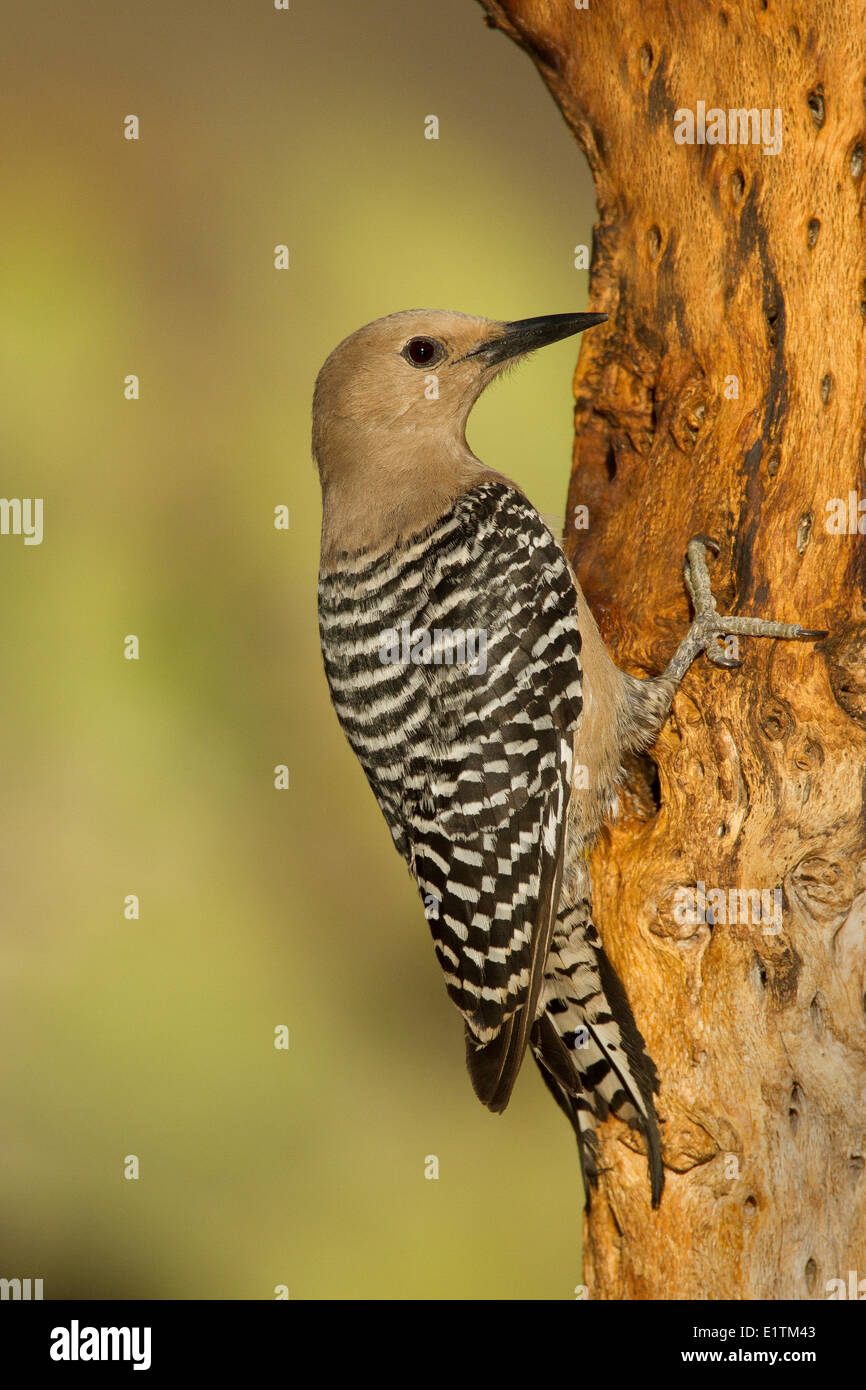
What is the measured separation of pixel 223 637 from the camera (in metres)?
4.07

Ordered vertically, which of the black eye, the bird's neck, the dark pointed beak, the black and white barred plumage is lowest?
the black and white barred plumage

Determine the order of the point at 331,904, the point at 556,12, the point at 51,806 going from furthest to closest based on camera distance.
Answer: the point at 331,904, the point at 51,806, the point at 556,12

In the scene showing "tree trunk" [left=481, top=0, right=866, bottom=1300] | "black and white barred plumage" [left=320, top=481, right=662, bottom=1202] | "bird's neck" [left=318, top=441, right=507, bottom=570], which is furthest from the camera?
"bird's neck" [left=318, top=441, right=507, bottom=570]

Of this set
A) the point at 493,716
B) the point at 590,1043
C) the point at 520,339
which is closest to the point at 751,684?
the point at 493,716

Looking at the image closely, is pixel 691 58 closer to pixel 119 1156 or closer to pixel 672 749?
pixel 672 749

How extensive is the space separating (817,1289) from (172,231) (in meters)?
3.75

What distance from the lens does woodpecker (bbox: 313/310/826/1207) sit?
7.49 feet

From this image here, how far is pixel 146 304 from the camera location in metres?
4.02

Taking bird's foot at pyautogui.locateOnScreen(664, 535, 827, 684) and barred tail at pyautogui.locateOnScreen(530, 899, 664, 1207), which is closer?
bird's foot at pyautogui.locateOnScreen(664, 535, 827, 684)

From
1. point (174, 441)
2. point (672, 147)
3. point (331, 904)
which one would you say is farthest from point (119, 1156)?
point (672, 147)

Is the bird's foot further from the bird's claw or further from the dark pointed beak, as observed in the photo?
the dark pointed beak

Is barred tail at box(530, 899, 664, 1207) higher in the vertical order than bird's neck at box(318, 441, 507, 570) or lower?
lower

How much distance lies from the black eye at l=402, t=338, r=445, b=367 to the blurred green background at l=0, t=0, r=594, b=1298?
150 centimetres

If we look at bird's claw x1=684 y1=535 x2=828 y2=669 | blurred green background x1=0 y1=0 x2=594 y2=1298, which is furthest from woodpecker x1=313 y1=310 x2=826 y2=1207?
blurred green background x1=0 y1=0 x2=594 y2=1298
